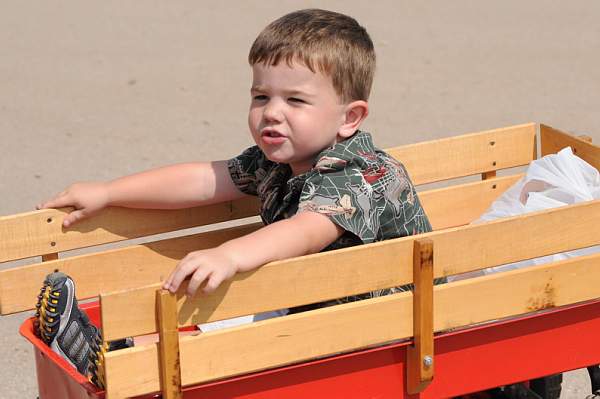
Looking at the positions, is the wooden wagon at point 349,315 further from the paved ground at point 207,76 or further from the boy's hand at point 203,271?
Answer: the paved ground at point 207,76

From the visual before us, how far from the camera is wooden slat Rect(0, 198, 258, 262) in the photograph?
322cm

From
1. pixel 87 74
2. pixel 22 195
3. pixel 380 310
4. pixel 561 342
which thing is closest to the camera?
pixel 380 310

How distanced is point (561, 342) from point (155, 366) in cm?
116

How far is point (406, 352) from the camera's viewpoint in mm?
2846

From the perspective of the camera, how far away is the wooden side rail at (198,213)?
10.6 feet

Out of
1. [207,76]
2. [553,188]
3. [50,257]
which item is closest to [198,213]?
[50,257]

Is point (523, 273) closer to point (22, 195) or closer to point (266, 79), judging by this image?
point (266, 79)

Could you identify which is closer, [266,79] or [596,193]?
[266,79]

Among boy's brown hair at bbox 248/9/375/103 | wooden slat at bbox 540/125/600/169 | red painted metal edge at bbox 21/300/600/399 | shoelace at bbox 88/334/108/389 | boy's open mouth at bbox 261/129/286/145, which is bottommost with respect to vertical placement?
red painted metal edge at bbox 21/300/600/399

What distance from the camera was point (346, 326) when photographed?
9.01 feet

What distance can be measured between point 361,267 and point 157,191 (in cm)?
91

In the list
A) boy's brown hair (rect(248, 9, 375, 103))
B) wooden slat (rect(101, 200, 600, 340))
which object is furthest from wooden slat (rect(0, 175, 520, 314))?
wooden slat (rect(101, 200, 600, 340))

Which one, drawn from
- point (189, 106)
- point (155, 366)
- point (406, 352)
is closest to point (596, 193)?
point (406, 352)

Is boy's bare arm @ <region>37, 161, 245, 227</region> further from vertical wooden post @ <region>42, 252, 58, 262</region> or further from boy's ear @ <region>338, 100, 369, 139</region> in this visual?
boy's ear @ <region>338, 100, 369, 139</region>
